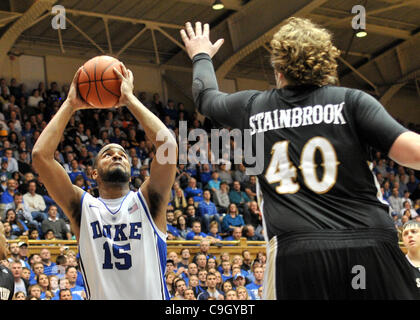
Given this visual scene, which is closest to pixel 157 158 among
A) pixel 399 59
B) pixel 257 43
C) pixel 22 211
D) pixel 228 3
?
pixel 22 211

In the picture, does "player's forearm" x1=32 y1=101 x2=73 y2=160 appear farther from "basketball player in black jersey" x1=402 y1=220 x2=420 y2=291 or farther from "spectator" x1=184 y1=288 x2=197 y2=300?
"spectator" x1=184 y1=288 x2=197 y2=300

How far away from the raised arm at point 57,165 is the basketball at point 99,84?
0.31 ft

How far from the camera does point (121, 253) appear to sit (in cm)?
376

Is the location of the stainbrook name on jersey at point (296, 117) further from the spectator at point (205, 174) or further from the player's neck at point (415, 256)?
the spectator at point (205, 174)

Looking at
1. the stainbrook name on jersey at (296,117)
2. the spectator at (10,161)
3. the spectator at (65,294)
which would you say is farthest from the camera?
the spectator at (10,161)

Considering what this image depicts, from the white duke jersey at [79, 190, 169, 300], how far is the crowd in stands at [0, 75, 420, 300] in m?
6.00

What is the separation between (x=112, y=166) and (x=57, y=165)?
1.17 feet

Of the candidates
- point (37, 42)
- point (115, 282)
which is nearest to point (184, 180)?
point (37, 42)

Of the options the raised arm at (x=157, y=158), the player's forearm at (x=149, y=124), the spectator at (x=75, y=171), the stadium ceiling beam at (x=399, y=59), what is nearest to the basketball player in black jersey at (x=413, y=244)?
the raised arm at (x=157, y=158)

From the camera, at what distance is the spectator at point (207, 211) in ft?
48.2

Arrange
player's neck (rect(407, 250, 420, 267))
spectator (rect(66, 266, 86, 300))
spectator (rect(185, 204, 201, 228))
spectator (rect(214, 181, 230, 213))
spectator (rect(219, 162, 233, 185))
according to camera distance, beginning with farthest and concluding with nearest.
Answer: spectator (rect(219, 162, 233, 185)) → spectator (rect(214, 181, 230, 213)) → spectator (rect(185, 204, 201, 228)) → spectator (rect(66, 266, 86, 300)) → player's neck (rect(407, 250, 420, 267))

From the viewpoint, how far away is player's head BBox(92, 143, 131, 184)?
407 centimetres

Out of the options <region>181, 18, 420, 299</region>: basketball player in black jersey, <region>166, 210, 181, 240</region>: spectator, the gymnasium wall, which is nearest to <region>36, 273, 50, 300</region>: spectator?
<region>166, 210, 181, 240</region>: spectator

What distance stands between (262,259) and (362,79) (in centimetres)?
1292
